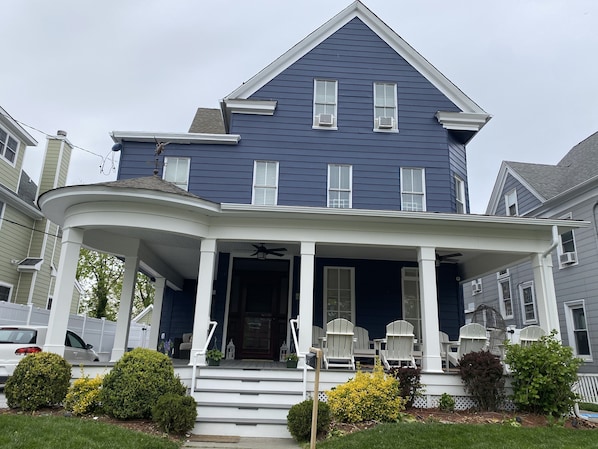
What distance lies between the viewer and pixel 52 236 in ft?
60.5

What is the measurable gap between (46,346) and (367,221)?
6.23 m

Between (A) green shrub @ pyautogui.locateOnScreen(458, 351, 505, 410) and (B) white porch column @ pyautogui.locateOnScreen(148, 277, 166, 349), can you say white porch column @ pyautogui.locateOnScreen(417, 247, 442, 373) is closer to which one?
(A) green shrub @ pyautogui.locateOnScreen(458, 351, 505, 410)

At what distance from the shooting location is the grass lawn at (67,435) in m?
4.93

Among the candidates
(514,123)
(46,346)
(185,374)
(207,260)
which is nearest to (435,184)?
(207,260)

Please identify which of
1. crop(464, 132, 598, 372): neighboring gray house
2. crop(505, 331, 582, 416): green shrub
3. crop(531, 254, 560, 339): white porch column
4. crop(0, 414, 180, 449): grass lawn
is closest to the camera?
crop(0, 414, 180, 449): grass lawn

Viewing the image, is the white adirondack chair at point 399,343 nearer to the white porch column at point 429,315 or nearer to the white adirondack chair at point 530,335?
the white porch column at point 429,315

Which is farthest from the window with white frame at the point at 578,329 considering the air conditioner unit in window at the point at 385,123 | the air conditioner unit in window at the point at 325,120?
the air conditioner unit in window at the point at 325,120

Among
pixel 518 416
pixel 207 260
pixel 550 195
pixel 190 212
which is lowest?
pixel 518 416

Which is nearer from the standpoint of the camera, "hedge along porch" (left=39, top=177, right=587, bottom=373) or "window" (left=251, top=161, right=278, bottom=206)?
"hedge along porch" (left=39, top=177, right=587, bottom=373)

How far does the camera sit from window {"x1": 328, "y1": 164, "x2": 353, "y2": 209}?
11617 millimetres

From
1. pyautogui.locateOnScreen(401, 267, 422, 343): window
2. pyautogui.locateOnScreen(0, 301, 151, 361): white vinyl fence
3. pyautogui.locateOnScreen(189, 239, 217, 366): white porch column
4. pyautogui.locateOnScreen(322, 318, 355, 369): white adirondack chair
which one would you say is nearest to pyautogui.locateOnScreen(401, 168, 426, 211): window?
pyautogui.locateOnScreen(401, 267, 422, 343): window

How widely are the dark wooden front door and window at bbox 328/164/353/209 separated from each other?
2.10 meters

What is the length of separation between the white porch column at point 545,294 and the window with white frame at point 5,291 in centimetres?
1691

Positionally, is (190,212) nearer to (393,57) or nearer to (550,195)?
(393,57)
